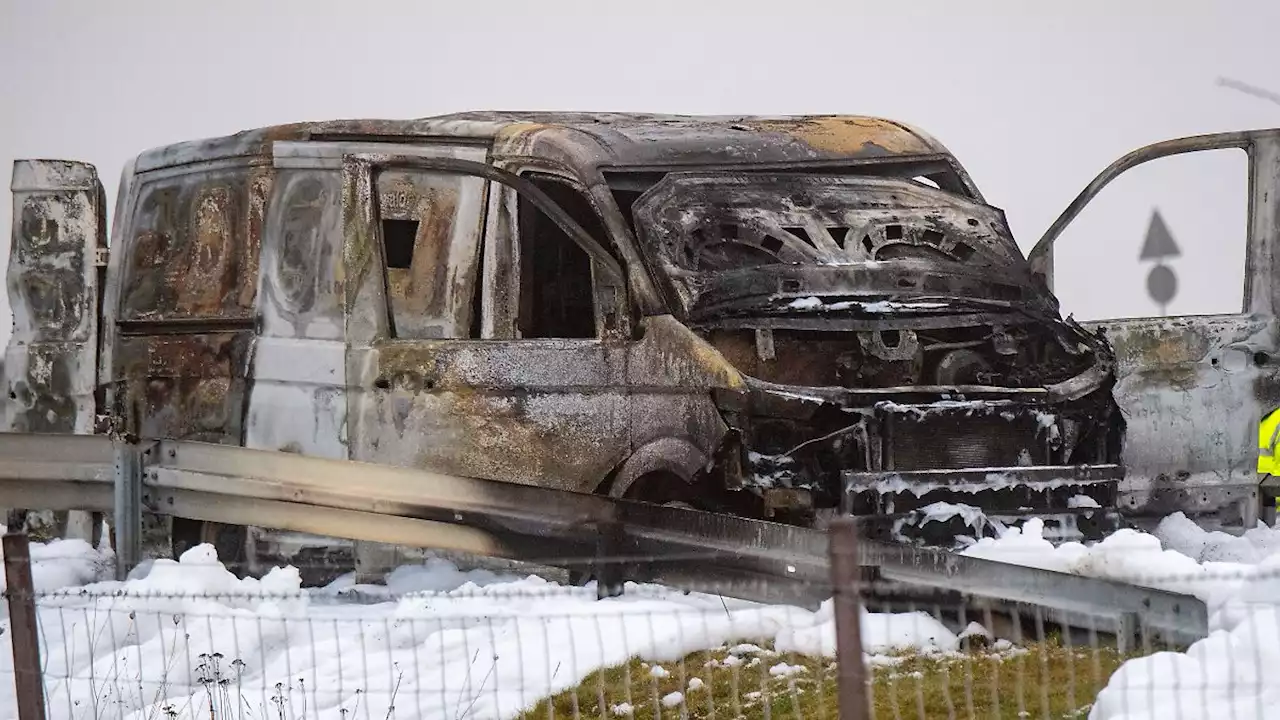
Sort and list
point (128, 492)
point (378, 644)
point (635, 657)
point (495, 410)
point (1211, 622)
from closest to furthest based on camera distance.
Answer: point (1211, 622), point (635, 657), point (378, 644), point (495, 410), point (128, 492)

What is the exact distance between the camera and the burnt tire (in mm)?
8875

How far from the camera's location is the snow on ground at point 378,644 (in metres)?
6.39

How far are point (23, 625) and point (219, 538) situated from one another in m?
3.43

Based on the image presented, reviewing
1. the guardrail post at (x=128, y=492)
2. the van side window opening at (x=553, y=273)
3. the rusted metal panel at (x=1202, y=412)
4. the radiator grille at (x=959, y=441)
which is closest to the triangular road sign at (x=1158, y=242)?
the rusted metal panel at (x=1202, y=412)

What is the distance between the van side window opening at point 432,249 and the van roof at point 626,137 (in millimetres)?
357

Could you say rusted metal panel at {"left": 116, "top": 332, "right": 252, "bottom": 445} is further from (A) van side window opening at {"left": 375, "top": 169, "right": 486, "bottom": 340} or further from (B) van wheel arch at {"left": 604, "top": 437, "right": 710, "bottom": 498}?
(B) van wheel arch at {"left": 604, "top": 437, "right": 710, "bottom": 498}

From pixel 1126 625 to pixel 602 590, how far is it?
209 cm

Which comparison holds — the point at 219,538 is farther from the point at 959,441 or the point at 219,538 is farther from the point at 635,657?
the point at 959,441

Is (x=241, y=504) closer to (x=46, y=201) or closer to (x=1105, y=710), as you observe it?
(x=46, y=201)

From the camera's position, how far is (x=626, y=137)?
9000 mm

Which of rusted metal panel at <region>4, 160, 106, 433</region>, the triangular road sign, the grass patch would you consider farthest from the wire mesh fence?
the triangular road sign

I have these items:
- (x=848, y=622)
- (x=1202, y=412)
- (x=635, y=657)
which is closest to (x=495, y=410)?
(x=635, y=657)

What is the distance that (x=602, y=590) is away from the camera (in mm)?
7625

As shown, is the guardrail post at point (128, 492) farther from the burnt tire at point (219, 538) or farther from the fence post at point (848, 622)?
the fence post at point (848, 622)
